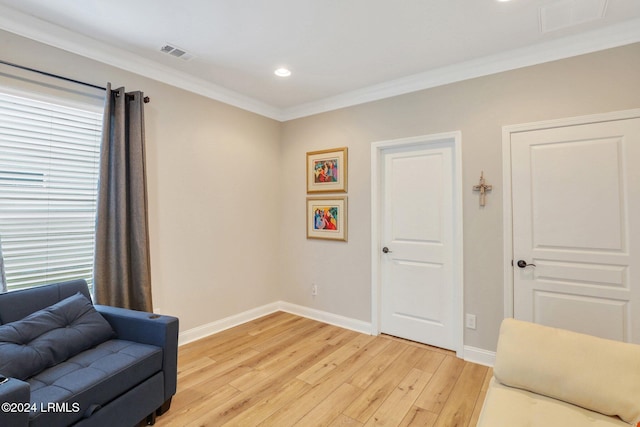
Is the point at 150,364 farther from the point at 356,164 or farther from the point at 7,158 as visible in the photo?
the point at 356,164

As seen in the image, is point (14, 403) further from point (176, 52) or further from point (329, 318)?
point (329, 318)

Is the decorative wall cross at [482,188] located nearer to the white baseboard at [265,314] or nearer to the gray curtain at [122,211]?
the white baseboard at [265,314]

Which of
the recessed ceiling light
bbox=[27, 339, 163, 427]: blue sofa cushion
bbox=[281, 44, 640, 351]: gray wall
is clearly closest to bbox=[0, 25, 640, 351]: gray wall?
bbox=[281, 44, 640, 351]: gray wall

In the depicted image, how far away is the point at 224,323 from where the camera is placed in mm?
3615

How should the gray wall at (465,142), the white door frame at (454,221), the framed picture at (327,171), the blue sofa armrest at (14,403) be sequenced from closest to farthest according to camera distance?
1. the blue sofa armrest at (14,403)
2. the gray wall at (465,142)
3. the white door frame at (454,221)
4. the framed picture at (327,171)

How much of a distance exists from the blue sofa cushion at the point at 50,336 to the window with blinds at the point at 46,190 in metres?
0.52

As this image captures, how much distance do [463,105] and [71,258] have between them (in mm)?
3618

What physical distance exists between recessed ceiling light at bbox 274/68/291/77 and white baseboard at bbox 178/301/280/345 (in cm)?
270

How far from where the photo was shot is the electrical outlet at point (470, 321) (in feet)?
9.53

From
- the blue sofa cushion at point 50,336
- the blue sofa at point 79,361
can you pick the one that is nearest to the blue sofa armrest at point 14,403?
the blue sofa at point 79,361

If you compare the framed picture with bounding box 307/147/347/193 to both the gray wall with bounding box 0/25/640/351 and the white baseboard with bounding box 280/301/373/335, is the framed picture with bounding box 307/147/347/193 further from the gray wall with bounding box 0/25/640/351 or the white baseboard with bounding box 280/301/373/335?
the white baseboard with bounding box 280/301/373/335

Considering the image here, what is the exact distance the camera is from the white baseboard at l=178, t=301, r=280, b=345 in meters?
3.27

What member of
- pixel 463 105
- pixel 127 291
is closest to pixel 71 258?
pixel 127 291

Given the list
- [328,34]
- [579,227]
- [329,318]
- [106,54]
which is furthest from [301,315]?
[106,54]
